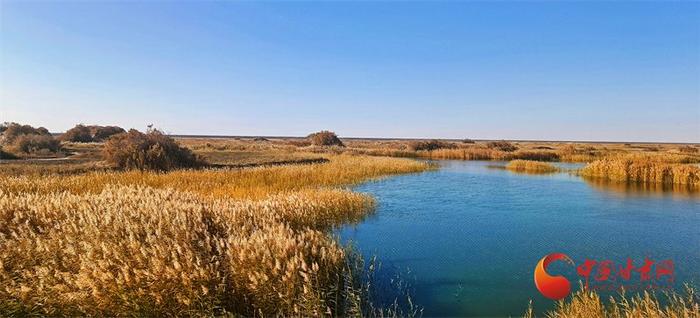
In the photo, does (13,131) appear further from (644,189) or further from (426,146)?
(644,189)

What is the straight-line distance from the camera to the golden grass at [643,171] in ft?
80.4

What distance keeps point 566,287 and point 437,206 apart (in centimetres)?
904

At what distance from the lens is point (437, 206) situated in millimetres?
16797

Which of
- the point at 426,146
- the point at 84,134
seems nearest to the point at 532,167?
the point at 426,146

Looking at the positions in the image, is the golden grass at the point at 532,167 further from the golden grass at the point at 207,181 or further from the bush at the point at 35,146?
the bush at the point at 35,146

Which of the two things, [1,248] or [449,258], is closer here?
[1,248]

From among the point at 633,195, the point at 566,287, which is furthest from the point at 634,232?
the point at 633,195

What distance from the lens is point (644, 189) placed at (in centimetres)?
2245

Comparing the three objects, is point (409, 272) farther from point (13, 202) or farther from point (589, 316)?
point (13, 202)

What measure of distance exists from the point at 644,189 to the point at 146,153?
88.5 ft
